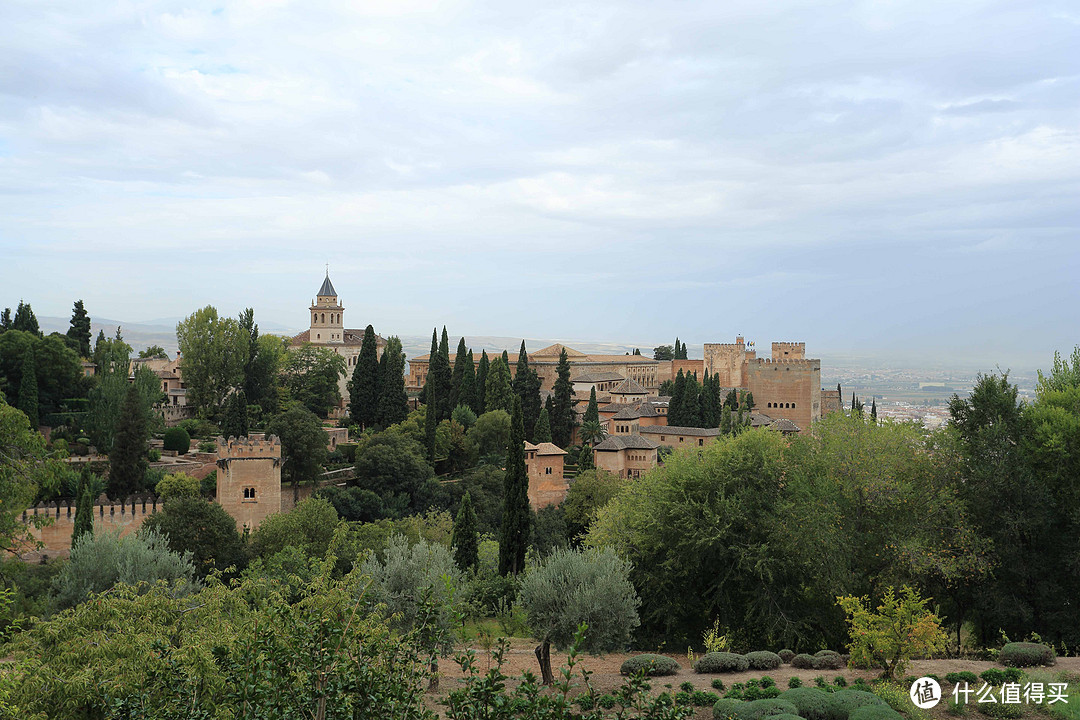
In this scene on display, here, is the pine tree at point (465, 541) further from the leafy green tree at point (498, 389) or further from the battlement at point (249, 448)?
the leafy green tree at point (498, 389)

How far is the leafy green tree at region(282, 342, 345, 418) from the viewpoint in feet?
143

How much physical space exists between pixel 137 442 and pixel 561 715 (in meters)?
26.7

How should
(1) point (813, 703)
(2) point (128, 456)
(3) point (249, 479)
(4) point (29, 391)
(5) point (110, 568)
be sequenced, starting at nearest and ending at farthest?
1. (1) point (813, 703)
2. (5) point (110, 568)
3. (2) point (128, 456)
4. (3) point (249, 479)
5. (4) point (29, 391)

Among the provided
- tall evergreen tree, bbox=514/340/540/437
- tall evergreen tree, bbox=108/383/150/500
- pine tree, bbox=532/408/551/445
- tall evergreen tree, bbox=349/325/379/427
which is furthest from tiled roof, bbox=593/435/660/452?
tall evergreen tree, bbox=108/383/150/500

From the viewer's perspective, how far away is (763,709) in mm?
9883

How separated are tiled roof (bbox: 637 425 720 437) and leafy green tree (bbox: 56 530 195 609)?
30.1m

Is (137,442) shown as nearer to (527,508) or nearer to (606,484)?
(527,508)

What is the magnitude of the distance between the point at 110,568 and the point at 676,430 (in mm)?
31755

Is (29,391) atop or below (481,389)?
below

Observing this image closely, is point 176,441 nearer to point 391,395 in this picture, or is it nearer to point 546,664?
point 391,395

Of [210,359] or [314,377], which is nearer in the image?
[210,359]

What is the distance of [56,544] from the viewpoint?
24.8 meters

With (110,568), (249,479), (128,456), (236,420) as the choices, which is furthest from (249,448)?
(110,568)

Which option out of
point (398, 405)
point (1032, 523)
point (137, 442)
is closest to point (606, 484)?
point (398, 405)
